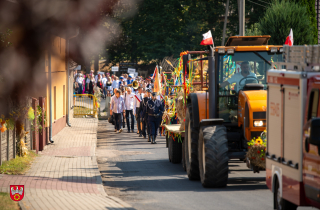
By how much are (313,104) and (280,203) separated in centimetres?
164

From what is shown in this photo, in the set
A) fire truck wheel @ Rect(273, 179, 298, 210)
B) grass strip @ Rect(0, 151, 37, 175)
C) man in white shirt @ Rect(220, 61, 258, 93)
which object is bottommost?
grass strip @ Rect(0, 151, 37, 175)

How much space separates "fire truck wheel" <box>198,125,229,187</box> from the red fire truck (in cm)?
209

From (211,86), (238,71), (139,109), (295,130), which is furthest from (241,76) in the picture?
(139,109)

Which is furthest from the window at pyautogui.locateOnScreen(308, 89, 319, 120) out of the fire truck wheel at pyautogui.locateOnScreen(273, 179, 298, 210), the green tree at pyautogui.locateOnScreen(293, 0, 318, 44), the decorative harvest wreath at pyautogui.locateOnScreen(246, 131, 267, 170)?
the green tree at pyautogui.locateOnScreen(293, 0, 318, 44)

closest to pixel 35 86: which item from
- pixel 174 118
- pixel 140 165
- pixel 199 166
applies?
pixel 199 166

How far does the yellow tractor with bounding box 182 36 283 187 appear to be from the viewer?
9.00 metres

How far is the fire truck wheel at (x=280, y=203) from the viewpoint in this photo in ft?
19.8

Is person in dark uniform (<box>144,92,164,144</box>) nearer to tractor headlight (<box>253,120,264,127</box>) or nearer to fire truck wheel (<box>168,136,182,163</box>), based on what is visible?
fire truck wheel (<box>168,136,182,163</box>)

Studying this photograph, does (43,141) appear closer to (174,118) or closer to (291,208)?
(174,118)

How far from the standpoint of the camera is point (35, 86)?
Result: 4.89 feet

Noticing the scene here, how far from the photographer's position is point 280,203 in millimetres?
6211

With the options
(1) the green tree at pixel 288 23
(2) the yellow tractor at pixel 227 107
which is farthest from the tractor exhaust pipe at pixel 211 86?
(1) the green tree at pixel 288 23

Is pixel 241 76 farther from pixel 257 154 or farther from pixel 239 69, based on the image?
pixel 257 154

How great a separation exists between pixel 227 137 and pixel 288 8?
14.8 m
